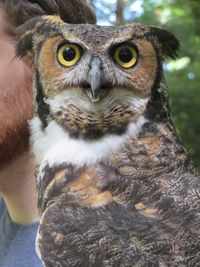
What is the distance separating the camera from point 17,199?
240cm

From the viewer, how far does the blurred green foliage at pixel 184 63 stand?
6.22 m

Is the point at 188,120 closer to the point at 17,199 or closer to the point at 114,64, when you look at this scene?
the point at 17,199

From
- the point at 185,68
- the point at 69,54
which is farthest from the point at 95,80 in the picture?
the point at 185,68

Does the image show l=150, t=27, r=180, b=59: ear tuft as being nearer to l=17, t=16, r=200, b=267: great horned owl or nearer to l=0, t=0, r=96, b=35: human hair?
l=17, t=16, r=200, b=267: great horned owl

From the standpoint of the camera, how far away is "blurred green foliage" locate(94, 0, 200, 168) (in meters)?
6.22

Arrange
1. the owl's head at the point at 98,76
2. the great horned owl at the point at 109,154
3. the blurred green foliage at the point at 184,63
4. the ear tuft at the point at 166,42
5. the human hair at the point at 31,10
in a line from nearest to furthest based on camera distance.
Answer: the great horned owl at the point at 109,154 < the owl's head at the point at 98,76 < the ear tuft at the point at 166,42 < the human hair at the point at 31,10 < the blurred green foliage at the point at 184,63

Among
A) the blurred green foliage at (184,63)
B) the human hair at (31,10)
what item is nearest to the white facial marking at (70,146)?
the human hair at (31,10)

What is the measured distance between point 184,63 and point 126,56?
18.7ft

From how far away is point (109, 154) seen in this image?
1.70 metres

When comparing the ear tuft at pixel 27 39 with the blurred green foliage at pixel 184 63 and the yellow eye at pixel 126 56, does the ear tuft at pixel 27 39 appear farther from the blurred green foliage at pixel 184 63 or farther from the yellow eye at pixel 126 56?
the blurred green foliage at pixel 184 63

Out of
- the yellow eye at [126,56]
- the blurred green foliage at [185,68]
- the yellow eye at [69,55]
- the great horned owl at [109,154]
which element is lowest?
the blurred green foliage at [185,68]

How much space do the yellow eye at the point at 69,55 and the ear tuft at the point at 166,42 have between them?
25 centimetres

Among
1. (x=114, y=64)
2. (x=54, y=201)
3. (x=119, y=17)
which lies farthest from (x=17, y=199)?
(x=119, y=17)

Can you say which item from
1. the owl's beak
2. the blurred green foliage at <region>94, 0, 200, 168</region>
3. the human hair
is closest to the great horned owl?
the owl's beak
